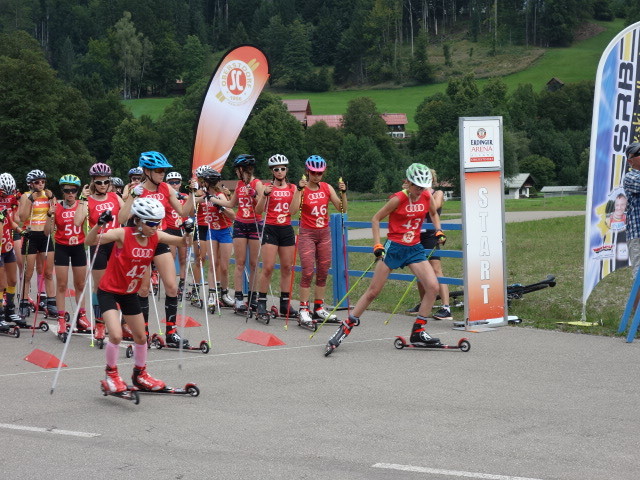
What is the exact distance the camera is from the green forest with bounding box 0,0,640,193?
75.2 meters

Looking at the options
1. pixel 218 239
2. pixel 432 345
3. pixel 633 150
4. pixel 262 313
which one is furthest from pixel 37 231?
pixel 633 150

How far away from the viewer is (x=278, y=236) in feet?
43.4

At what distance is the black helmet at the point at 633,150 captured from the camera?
10859mm

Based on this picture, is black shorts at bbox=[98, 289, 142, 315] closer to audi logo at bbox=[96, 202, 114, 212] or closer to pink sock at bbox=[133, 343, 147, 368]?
pink sock at bbox=[133, 343, 147, 368]

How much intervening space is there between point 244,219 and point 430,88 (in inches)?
5395

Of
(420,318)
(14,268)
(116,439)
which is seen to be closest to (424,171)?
(420,318)

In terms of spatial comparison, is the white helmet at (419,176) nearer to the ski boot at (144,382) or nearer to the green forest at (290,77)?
the ski boot at (144,382)

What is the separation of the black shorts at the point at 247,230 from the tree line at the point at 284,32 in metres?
140

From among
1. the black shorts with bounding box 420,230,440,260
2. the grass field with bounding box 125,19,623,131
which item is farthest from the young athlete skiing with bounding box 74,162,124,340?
the grass field with bounding box 125,19,623,131

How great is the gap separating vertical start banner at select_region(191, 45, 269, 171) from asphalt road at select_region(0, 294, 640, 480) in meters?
4.47

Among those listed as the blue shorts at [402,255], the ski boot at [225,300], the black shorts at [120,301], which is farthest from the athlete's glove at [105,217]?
the ski boot at [225,300]

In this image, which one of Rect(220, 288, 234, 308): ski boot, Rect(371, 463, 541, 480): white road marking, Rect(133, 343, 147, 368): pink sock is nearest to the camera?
Rect(371, 463, 541, 480): white road marking

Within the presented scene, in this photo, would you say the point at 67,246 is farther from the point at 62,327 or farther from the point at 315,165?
the point at 315,165

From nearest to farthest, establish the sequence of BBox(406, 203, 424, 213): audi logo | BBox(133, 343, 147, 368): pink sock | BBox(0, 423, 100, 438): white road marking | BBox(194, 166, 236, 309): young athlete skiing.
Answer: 1. BBox(0, 423, 100, 438): white road marking
2. BBox(133, 343, 147, 368): pink sock
3. BBox(406, 203, 424, 213): audi logo
4. BBox(194, 166, 236, 309): young athlete skiing
